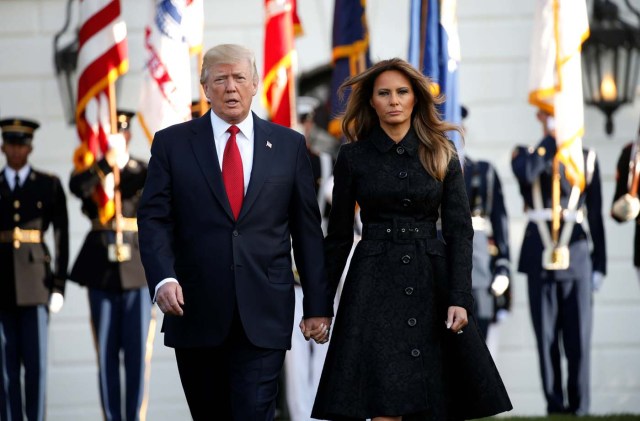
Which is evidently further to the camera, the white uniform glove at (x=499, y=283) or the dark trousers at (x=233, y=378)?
the white uniform glove at (x=499, y=283)

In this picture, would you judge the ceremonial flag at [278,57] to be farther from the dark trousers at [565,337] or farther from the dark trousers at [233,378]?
the dark trousers at [233,378]

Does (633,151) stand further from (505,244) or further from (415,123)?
(415,123)

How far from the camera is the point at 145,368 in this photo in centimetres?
846

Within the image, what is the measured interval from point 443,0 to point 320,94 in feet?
7.92

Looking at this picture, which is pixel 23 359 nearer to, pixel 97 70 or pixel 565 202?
pixel 97 70

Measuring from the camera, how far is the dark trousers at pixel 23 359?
841cm

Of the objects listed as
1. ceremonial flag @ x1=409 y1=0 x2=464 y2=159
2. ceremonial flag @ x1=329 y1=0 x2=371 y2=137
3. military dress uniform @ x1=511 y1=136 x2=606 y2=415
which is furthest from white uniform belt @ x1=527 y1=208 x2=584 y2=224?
ceremonial flag @ x1=329 y1=0 x2=371 y2=137

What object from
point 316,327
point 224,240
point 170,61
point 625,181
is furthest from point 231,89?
point 625,181

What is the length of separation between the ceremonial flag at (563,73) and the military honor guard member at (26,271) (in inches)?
108

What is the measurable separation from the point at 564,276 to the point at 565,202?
0.42 m

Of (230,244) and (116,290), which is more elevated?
(230,244)

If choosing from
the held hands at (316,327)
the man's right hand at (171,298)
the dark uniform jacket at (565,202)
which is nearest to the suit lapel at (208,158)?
the man's right hand at (171,298)

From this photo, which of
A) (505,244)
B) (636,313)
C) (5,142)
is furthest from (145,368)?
(636,313)

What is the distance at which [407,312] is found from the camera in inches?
215
